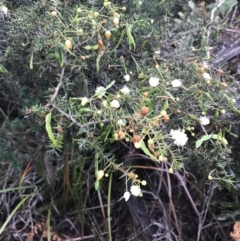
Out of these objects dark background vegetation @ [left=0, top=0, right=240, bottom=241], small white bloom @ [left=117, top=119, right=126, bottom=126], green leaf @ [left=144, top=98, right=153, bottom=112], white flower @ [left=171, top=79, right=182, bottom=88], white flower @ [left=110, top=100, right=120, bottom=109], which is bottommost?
dark background vegetation @ [left=0, top=0, right=240, bottom=241]

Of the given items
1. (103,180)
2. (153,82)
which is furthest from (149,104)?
(103,180)

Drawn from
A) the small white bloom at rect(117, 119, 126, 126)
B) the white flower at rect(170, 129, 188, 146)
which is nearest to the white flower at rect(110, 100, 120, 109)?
the small white bloom at rect(117, 119, 126, 126)

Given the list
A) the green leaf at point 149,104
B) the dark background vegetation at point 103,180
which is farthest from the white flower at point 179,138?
the dark background vegetation at point 103,180

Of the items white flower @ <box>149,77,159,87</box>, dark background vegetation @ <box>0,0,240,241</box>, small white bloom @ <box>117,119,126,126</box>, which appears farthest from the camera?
dark background vegetation @ <box>0,0,240,241</box>

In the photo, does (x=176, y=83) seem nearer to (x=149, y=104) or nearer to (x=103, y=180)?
(x=149, y=104)

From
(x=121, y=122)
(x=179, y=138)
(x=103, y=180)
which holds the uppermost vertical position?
(x=121, y=122)

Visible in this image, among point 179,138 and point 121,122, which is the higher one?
point 121,122

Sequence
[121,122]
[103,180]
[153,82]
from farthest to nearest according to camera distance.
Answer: [103,180], [153,82], [121,122]

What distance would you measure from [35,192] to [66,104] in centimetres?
52

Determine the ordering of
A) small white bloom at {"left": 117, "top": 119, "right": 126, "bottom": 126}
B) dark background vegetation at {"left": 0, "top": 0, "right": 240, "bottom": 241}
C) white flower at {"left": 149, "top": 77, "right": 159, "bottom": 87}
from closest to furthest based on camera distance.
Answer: small white bloom at {"left": 117, "top": 119, "right": 126, "bottom": 126}
white flower at {"left": 149, "top": 77, "right": 159, "bottom": 87}
dark background vegetation at {"left": 0, "top": 0, "right": 240, "bottom": 241}

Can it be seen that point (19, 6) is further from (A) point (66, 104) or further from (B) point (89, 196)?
(B) point (89, 196)

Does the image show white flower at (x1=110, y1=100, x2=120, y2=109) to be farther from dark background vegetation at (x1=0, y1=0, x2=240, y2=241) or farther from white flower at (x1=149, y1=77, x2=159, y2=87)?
dark background vegetation at (x1=0, y1=0, x2=240, y2=241)

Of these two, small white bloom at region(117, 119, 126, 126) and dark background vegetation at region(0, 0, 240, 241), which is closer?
small white bloom at region(117, 119, 126, 126)

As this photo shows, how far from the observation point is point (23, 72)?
50.0 inches
